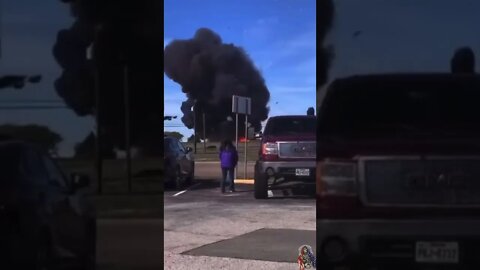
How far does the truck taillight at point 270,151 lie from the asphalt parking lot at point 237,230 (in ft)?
1.07

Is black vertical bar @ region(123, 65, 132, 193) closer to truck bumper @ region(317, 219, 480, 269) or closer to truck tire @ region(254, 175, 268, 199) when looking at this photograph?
truck bumper @ region(317, 219, 480, 269)

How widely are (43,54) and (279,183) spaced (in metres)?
3.83

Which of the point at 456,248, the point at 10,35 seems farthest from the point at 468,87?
the point at 10,35

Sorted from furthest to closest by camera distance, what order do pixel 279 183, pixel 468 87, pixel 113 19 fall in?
pixel 279 183 < pixel 113 19 < pixel 468 87

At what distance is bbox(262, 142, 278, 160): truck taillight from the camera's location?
5562mm

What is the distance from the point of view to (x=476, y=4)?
5.39ft

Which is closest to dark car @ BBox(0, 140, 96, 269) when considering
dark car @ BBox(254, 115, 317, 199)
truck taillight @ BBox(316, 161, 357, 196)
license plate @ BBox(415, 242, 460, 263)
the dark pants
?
truck taillight @ BBox(316, 161, 357, 196)

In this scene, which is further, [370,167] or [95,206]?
[95,206]

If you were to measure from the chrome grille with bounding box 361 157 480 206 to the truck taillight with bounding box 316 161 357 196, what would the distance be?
0.12 feet

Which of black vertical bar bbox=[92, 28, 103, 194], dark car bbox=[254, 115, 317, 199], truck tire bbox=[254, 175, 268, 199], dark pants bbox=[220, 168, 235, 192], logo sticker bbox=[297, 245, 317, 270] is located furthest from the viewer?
dark pants bbox=[220, 168, 235, 192]

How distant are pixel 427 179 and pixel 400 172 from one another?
0.07 metres

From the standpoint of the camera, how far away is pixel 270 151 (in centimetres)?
581

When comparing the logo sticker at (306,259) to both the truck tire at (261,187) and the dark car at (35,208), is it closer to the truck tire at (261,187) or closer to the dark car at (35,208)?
the dark car at (35,208)

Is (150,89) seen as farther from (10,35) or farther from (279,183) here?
(279,183)
